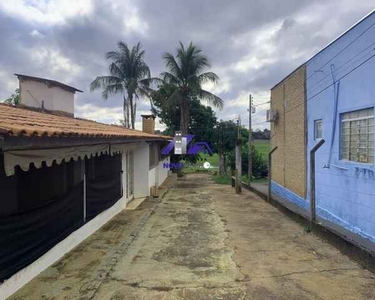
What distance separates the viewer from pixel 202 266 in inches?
248

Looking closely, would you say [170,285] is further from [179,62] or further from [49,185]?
[179,62]

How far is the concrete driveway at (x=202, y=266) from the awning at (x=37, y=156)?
1.85 meters

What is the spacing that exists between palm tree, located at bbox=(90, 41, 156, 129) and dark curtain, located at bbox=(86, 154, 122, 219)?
21.0 metres

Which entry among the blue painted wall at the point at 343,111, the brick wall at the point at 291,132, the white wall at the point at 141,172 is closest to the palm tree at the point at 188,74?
the brick wall at the point at 291,132

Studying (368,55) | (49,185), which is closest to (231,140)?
(368,55)

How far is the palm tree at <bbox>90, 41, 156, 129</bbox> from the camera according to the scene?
102 feet

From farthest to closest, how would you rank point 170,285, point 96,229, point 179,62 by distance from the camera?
point 179,62 < point 96,229 < point 170,285

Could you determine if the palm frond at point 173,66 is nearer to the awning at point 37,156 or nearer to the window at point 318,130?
the window at point 318,130

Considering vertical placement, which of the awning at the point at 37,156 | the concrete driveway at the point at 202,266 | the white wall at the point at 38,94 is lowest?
the concrete driveway at the point at 202,266

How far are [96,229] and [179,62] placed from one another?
20.6 metres

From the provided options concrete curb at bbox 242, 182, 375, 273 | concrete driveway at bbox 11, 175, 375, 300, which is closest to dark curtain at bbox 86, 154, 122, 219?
concrete driveway at bbox 11, 175, 375, 300

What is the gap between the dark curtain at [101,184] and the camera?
832cm

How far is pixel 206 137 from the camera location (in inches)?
1340

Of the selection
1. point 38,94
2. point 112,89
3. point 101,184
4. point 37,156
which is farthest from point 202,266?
point 112,89
